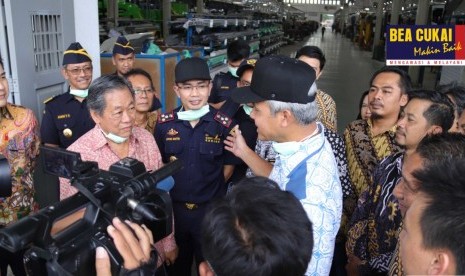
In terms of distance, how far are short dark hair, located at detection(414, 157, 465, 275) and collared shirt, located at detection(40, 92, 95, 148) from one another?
2.07 metres

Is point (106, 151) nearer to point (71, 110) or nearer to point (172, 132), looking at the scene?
point (172, 132)

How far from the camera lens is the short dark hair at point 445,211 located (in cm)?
77

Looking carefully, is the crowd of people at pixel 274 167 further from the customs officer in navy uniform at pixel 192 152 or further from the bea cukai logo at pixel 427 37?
the bea cukai logo at pixel 427 37

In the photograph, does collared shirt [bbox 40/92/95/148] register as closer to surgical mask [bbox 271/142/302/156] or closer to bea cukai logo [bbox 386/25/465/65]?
surgical mask [bbox 271/142/302/156]

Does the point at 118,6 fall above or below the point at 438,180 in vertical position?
above

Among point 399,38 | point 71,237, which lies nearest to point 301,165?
point 71,237

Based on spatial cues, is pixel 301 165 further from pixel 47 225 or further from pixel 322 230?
pixel 47 225

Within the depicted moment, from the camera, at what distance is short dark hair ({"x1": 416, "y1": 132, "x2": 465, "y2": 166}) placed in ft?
4.19

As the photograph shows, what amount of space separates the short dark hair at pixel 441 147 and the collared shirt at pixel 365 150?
0.72 m

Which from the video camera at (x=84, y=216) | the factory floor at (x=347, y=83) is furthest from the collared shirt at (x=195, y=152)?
the factory floor at (x=347, y=83)

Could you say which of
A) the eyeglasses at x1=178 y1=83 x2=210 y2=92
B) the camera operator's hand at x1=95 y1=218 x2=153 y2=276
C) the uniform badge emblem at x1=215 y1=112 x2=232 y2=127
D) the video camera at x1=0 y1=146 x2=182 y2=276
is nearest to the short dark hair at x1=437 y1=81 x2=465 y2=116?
the uniform badge emblem at x1=215 y1=112 x2=232 y2=127

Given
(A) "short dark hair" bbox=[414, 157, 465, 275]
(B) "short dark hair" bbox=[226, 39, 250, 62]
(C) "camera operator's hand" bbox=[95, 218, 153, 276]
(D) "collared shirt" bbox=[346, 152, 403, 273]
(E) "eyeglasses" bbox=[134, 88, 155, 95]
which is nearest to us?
→ (A) "short dark hair" bbox=[414, 157, 465, 275]

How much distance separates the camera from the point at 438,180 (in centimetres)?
90

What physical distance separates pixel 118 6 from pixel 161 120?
400 inches
